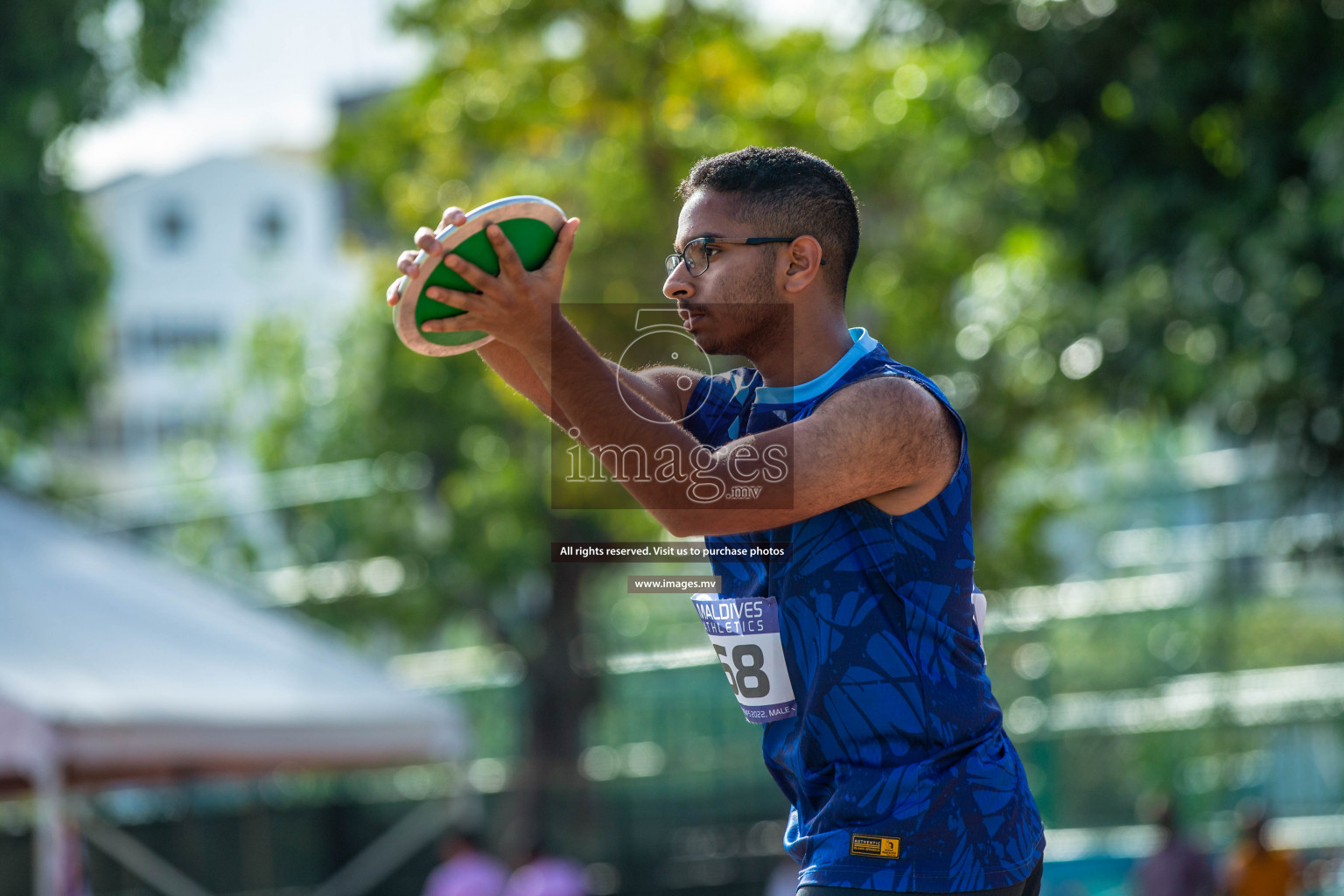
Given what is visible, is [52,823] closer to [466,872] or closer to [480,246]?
[466,872]

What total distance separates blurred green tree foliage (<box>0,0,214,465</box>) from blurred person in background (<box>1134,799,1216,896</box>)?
26.4 feet

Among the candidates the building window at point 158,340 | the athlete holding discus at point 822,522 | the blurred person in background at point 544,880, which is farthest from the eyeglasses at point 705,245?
the building window at point 158,340

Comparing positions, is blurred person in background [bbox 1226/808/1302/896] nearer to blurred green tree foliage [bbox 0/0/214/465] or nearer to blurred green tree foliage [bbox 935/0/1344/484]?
blurred green tree foliage [bbox 935/0/1344/484]

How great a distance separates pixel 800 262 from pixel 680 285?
0.19 meters

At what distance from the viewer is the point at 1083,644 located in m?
14.4

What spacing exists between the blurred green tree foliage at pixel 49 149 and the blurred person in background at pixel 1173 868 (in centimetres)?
803

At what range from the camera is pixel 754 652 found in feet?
7.91

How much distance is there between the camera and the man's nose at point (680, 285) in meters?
2.43

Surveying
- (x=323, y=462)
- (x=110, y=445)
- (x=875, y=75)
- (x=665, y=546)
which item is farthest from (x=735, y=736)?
(x=110, y=445)

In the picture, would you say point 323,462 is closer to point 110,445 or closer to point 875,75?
point 875,75

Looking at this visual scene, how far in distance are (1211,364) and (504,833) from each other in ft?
40.2

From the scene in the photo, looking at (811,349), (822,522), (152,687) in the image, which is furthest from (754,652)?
(152,687)

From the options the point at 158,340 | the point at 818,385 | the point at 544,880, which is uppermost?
the point at 158,340

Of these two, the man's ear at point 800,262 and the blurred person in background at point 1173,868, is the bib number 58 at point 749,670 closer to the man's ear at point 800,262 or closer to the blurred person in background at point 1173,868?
the man's ear at point 800,262
